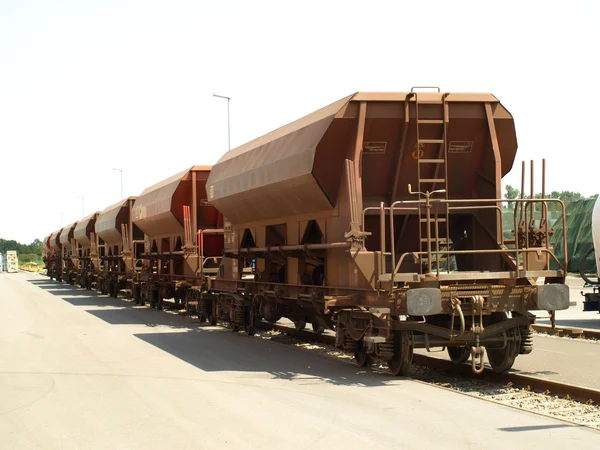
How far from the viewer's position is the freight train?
1007cm

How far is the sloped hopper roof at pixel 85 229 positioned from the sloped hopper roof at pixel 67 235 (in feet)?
10.5

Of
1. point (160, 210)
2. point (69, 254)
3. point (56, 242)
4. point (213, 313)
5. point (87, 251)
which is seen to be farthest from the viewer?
point (56, 242)

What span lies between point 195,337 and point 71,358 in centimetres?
370

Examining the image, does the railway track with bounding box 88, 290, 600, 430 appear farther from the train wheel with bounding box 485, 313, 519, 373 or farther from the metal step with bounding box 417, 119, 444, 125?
the metal step with bounding box 417, 119, 444, 125

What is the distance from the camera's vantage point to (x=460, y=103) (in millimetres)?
11109

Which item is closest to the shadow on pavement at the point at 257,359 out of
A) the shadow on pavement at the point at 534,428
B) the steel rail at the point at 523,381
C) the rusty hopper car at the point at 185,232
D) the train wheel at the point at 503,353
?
the steel rail at the point at 523,381

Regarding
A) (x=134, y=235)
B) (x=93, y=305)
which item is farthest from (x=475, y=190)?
(x=134, y=235)

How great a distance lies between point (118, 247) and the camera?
113ft

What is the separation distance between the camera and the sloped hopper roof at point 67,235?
2003 inches

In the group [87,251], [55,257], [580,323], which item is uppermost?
[87,251]

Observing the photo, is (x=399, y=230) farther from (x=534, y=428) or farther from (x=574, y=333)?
(x=534, y=428)

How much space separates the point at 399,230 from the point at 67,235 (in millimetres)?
43901

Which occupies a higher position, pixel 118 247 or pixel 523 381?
pixel 118 247

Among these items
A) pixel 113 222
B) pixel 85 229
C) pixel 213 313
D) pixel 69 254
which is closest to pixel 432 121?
pixel 213 313
